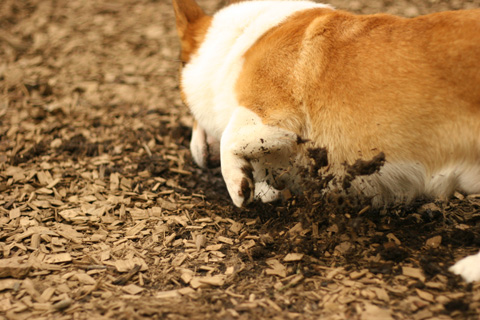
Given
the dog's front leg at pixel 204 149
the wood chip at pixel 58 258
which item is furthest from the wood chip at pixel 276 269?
the dog's front leg at pixel 204 149

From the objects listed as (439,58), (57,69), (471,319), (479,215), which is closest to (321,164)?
(439,58)

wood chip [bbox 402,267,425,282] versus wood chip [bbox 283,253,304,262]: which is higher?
wood chip [bbox 402,267,425,282]

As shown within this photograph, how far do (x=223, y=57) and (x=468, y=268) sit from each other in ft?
6.74

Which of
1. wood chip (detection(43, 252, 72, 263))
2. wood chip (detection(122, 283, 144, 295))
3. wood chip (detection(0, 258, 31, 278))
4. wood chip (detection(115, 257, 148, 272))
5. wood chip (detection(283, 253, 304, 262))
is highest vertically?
wood chip (detection(283, 253, 304, 262))

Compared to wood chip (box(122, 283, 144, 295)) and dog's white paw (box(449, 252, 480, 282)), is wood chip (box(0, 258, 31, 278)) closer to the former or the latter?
wood chip (box(122, 283, 144, 295))

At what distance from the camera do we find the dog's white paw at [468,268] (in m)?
2.22

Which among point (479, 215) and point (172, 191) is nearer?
point (479, 215)

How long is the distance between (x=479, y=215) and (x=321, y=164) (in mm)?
1237

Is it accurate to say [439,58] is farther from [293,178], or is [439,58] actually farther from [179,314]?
[179,314]

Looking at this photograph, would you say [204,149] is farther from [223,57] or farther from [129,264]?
[129,264]

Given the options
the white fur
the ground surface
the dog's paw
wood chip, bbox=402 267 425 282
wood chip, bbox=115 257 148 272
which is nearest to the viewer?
the ground surface

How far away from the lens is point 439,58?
7.72ft

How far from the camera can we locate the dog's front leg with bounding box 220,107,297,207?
2.71 metres

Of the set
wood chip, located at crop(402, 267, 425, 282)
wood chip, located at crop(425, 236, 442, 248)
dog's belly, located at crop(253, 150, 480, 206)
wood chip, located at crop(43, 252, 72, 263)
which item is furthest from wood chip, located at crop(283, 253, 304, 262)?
wood chip, located at crop(43, 252, 72, 263)
